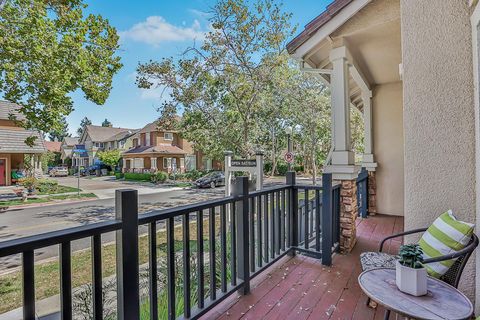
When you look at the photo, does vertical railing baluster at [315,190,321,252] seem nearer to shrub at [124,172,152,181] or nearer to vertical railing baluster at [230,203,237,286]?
vertical railing baluster at [230,203,237,286]

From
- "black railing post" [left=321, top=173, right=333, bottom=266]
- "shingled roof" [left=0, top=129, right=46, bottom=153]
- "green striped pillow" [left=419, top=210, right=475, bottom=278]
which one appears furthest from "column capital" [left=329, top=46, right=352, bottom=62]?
"shingled roof" [left=0, top=129, right=46, bottom=153]

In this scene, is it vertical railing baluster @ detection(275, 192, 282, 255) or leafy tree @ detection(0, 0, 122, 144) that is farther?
leafy tree @ detection(0, 0, 122, 144)

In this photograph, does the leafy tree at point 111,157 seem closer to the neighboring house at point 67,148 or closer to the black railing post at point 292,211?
the neighboring house at point 67,148

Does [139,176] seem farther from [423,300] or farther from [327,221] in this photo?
[423,300]

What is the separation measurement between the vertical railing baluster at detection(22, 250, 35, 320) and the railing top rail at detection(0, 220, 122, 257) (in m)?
0.03

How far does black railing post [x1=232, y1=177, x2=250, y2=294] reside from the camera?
2385mm

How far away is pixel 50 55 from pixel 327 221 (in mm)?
7136

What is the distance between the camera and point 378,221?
498 cm

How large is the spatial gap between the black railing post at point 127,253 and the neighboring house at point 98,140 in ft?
112

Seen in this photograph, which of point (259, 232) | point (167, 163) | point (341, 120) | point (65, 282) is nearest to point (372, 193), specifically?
point (341, 120)

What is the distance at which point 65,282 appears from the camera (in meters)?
1.21

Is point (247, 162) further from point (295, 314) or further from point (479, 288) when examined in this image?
point (479, 288)

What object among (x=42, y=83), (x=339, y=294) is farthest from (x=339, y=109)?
(x=42, y=83)

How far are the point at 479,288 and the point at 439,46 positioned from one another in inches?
72.3
